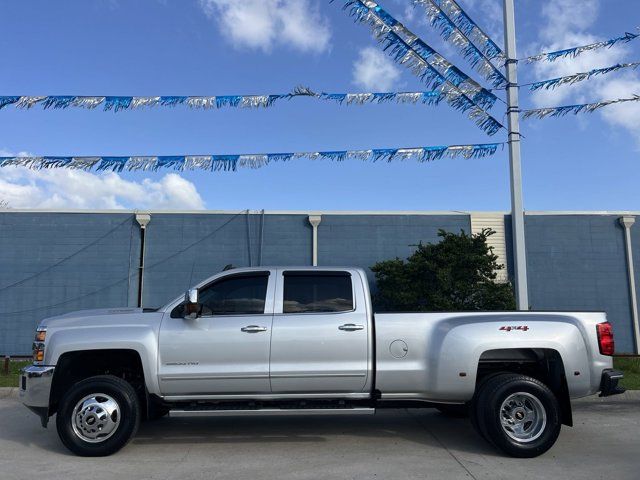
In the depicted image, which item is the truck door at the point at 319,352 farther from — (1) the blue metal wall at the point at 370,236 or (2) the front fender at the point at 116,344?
(1) the blue metal wall at the point at 370,236

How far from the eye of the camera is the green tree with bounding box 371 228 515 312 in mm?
14336

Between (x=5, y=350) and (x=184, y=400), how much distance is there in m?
14.5

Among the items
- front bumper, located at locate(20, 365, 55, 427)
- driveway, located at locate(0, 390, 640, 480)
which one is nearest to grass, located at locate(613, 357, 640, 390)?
driveway, located at locate(0, 390, 640, 480)

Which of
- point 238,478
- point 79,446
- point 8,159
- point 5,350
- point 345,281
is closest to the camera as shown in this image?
point 238,478

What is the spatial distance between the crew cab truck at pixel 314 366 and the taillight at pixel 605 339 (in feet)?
0.03

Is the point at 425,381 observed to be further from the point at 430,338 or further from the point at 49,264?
the point at 49,264

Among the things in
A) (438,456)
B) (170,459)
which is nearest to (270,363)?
(170,459)

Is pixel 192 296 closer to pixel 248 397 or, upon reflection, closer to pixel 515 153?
pixel 248 397

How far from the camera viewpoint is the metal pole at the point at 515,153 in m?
9.78

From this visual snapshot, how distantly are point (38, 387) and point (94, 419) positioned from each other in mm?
661

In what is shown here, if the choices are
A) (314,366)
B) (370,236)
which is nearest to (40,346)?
(314,366)

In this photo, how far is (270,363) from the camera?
577 cm

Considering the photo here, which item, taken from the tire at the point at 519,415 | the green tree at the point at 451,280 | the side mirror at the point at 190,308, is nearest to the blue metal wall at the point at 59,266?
the green tree at the point at 451,280

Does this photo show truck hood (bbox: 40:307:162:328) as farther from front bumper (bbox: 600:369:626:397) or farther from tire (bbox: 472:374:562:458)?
front bumper (bbox: 600:369:626:397)
